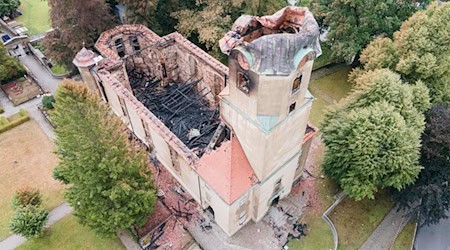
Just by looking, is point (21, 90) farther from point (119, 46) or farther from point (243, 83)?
point (243, 83)

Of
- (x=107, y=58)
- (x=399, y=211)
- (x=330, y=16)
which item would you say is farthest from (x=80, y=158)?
(x=330, y=16)

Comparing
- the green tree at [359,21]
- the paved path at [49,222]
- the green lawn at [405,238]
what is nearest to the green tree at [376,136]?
the green lawn at [405,238]

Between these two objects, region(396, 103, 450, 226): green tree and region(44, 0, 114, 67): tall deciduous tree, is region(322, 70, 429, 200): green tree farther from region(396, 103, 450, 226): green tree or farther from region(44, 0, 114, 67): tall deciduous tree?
region(44, 0, 114, 67): tall deciduous tree

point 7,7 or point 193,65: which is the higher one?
point 193,65

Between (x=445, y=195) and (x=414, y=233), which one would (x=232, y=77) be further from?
(x=414, y=233)

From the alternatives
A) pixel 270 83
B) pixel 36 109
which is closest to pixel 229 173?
pixel 270 83

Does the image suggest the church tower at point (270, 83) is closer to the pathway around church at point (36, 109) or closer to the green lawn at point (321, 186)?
the green lawn at point (321, 186)
